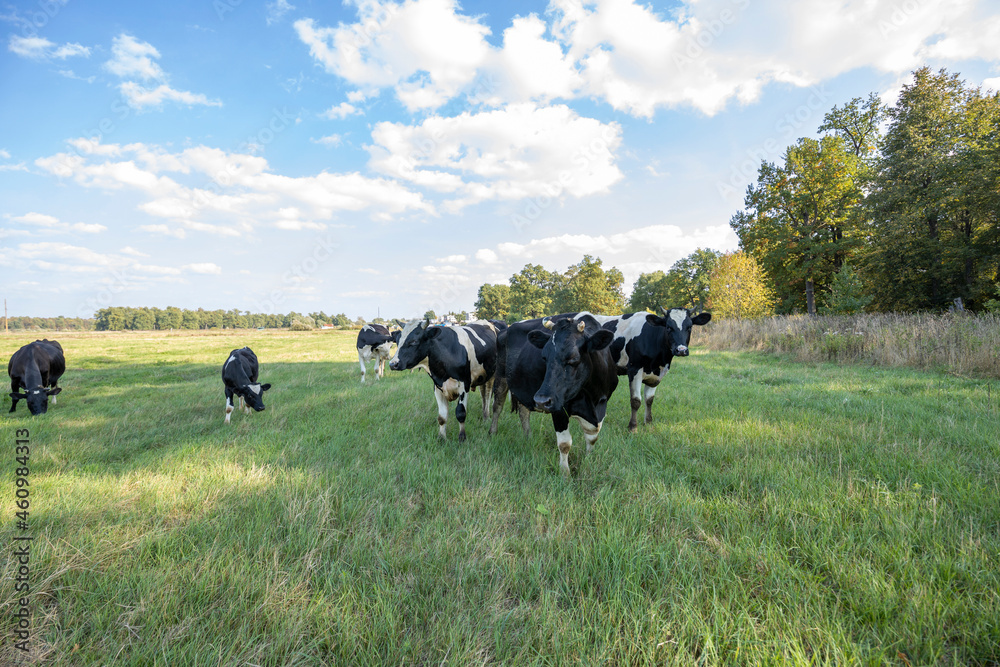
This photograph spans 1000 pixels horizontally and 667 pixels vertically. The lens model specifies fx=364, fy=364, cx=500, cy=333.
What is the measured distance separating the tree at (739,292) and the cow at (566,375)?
29.2 m

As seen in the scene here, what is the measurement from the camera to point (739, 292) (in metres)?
28.9

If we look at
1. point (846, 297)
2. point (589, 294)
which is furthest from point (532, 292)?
point (846, 297)

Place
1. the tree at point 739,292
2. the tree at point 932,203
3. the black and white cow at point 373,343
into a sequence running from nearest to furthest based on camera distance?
the black and white cow at point 373,343 < the tree at point 932,203 < the tree at point 739,292

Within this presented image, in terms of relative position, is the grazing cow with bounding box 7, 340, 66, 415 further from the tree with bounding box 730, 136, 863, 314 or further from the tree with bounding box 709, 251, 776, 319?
the tree with bounding box 730, 136, 863, 314

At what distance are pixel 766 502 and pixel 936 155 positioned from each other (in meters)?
33.4

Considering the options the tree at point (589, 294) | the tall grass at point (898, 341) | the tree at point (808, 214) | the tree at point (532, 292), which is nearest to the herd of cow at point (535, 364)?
the tall grass at point (898, 341)

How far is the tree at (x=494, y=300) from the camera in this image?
3371 inches

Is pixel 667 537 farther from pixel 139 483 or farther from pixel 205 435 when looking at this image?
pixel 205 435

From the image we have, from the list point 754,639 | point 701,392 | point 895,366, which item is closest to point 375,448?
point 754,639

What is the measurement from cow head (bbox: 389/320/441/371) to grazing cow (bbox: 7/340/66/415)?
869 cm

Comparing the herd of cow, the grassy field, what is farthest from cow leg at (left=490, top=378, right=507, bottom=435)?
the grassy field

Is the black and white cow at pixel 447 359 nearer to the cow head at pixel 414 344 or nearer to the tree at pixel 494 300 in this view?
the cow head at pixel 414 344

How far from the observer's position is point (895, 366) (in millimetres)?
11062

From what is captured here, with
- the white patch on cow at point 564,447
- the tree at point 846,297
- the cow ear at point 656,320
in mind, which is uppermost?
the tree at point 846,297
